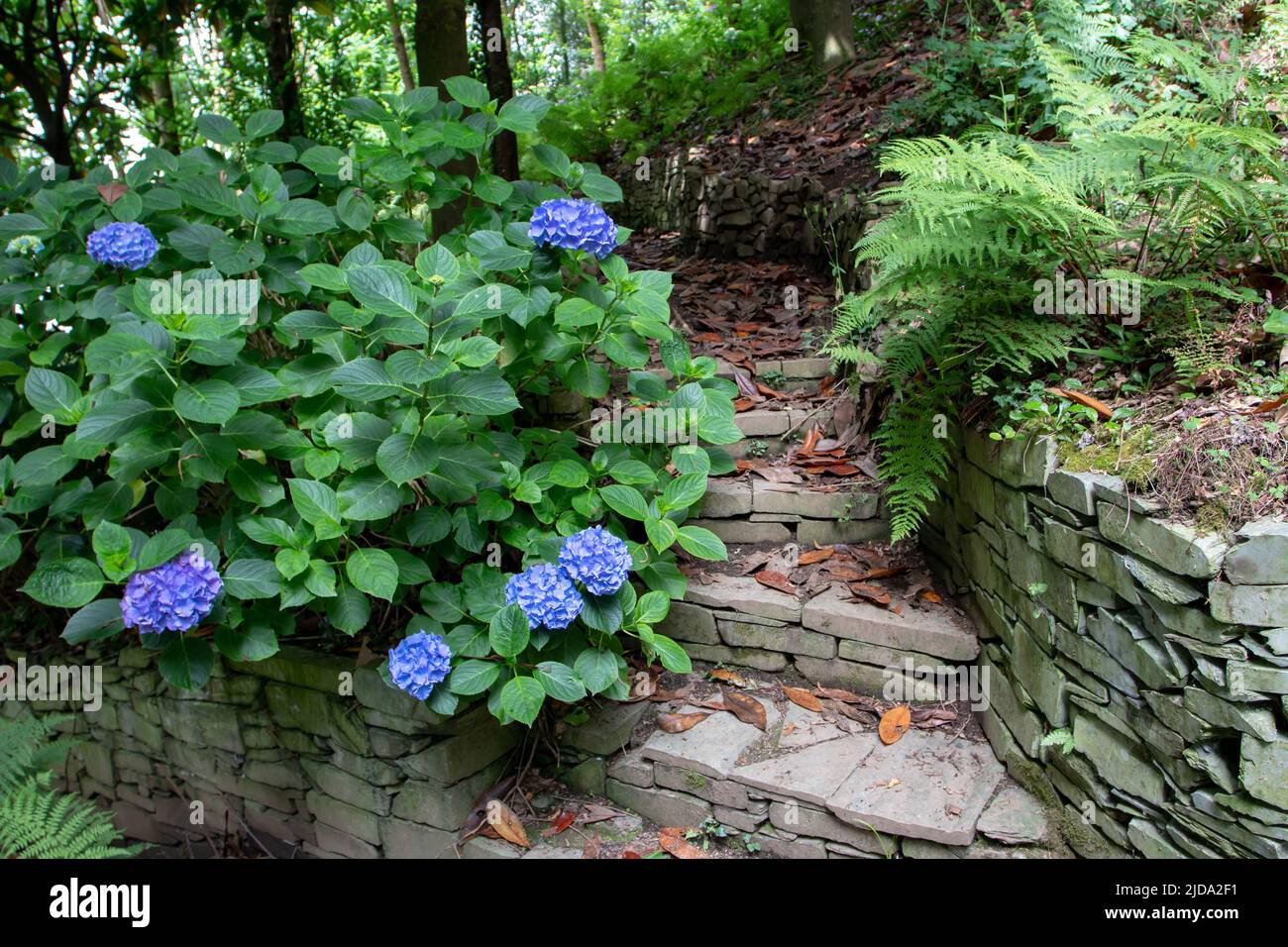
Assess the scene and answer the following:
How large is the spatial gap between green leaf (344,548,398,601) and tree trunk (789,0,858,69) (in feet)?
17.5

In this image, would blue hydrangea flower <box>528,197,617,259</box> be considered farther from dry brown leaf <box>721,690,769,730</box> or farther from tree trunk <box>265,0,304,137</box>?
tree trunk <box>265,0,304,137</box>

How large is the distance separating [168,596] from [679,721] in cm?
153

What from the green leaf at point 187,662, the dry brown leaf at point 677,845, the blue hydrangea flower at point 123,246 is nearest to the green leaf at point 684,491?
the dry brown leaf at point 677,845

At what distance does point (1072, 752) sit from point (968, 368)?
3.70 ft

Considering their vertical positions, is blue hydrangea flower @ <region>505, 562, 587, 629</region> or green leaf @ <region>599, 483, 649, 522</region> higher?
green leaf @ <region>599, 483, 649, 522</region>

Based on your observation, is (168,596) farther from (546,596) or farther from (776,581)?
(776,581)

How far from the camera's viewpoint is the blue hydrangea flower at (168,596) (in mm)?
2141

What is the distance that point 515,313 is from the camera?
2.43m

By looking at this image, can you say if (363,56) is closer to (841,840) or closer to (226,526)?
(226,526)

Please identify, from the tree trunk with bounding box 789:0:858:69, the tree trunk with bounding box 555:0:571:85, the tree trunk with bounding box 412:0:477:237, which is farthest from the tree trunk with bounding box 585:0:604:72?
the tree trunk with bounding box 412:0:477:237

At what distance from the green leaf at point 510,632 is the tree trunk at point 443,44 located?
2.94 m

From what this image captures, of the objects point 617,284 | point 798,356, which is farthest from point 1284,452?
point 798,356

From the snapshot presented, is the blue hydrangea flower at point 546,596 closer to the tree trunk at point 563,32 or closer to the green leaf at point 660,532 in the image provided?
the green leaf at point 660,532

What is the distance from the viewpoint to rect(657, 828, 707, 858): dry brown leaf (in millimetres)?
2557
